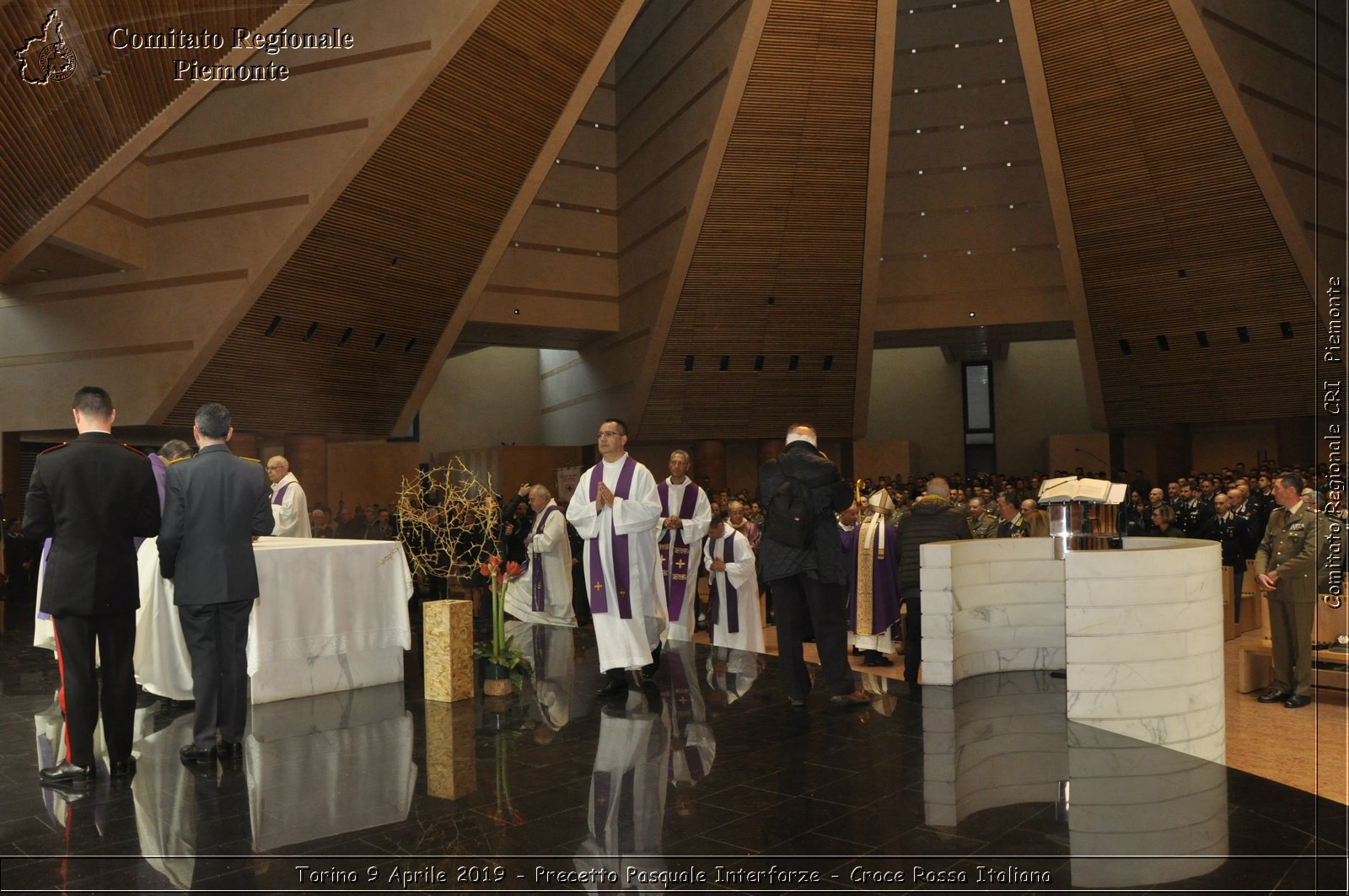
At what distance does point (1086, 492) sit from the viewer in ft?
23.3

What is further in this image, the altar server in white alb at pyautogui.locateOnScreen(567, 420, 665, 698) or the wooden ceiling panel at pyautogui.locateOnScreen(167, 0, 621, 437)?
the wooden ceiling panel at pyautogui.locateOnScreen(167, 0, 621, 437)

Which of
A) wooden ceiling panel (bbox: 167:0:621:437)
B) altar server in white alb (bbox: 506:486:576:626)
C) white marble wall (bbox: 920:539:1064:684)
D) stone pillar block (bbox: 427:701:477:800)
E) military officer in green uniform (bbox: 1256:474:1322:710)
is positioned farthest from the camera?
wooden ceiling panel (bbox: 167:0:621:437)

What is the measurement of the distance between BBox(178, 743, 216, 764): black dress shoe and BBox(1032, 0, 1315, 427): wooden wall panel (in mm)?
13342

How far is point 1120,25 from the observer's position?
13.8 metres

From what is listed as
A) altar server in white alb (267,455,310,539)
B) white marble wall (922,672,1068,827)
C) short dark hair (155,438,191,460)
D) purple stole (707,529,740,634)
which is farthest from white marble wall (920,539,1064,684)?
altar server in white alb (267,455,310,539)

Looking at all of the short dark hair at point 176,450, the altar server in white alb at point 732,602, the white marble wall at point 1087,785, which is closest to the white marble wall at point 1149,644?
the white marble wall at point 1087,785

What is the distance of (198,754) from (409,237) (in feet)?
38.5

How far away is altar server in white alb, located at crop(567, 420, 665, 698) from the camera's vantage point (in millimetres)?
6258

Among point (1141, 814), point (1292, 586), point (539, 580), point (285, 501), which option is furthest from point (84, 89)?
point (1292, 586)

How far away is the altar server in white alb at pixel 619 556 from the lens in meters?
6.26

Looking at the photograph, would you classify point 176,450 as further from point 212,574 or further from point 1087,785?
point 1087,785

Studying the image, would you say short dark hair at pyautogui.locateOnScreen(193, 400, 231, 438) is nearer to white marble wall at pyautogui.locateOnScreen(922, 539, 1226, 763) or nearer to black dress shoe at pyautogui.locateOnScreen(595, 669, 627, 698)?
black dress shoe at pyautogui.locateOnScreen(595, 669, 627, 698)

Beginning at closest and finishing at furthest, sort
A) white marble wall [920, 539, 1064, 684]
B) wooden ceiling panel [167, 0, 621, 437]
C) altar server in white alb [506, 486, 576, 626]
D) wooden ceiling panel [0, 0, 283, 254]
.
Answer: white marble wall [920, 539, 1064, 684], wooden ceiling panel [0, 0, 283, 254], altar server in white alb [506, 486, 576, 626], wooden ceiling panel [167, 0, 621, 437]

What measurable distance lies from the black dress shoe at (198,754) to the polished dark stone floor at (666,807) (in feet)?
0.28
